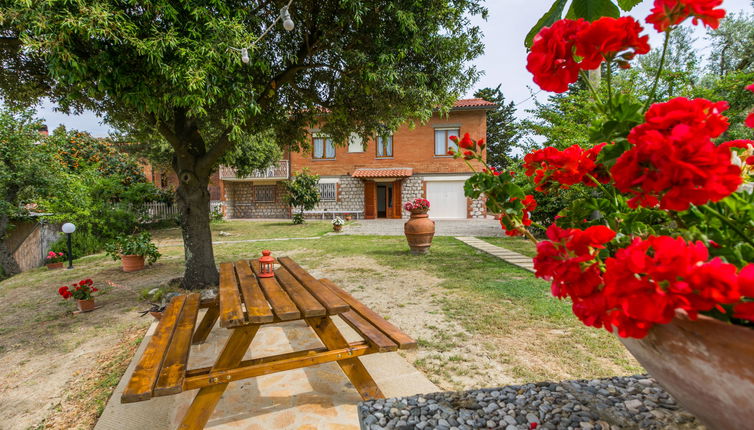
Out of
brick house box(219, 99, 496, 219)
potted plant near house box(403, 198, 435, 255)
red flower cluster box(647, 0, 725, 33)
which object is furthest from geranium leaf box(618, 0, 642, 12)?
brick house box(219, 99, 496, 219)

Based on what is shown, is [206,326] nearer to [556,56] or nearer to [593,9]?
[556,56]

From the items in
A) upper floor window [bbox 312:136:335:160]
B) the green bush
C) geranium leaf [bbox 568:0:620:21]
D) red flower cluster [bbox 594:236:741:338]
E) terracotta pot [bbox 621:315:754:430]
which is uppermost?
upper floor window [bbox 312:136:335:160]

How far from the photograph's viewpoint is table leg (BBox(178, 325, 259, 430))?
1.91 m

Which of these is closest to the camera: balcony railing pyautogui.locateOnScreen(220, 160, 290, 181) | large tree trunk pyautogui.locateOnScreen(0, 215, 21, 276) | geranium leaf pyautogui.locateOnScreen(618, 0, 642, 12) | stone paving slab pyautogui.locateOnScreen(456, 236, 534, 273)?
geranium leaf pyautogui.locateOnScreen(618, 0, 642, 12)

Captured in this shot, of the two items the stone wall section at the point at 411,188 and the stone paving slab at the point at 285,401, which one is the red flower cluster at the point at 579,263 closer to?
the stone paving slab at the point at 285,401

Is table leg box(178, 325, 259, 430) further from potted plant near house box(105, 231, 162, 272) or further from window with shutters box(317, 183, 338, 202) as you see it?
window with shutters box(317, 183, 338, 202)

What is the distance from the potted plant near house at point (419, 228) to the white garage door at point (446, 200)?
37.0 feet

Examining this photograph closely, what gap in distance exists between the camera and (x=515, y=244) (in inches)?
372

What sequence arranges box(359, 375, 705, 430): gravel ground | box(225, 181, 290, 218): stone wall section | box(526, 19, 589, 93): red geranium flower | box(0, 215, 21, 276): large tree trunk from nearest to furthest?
1. box(526, 19, 589, 93): red geranium flower
2. box(359, 375, 705, 430): gravel ground
3. box(0, 215, 21, 276): large tree trunk
4. box(225, 181, 290, 218): stone wall section

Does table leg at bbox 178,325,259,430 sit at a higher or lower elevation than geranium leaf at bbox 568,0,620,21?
lower

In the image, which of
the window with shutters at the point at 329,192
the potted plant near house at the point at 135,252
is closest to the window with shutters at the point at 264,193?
the window with shutters at the point at 329,192

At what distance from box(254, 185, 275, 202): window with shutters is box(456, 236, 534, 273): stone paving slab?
1471cm

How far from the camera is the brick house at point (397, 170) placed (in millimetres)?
18844

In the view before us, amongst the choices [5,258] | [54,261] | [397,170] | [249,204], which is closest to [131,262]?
[54,261]
